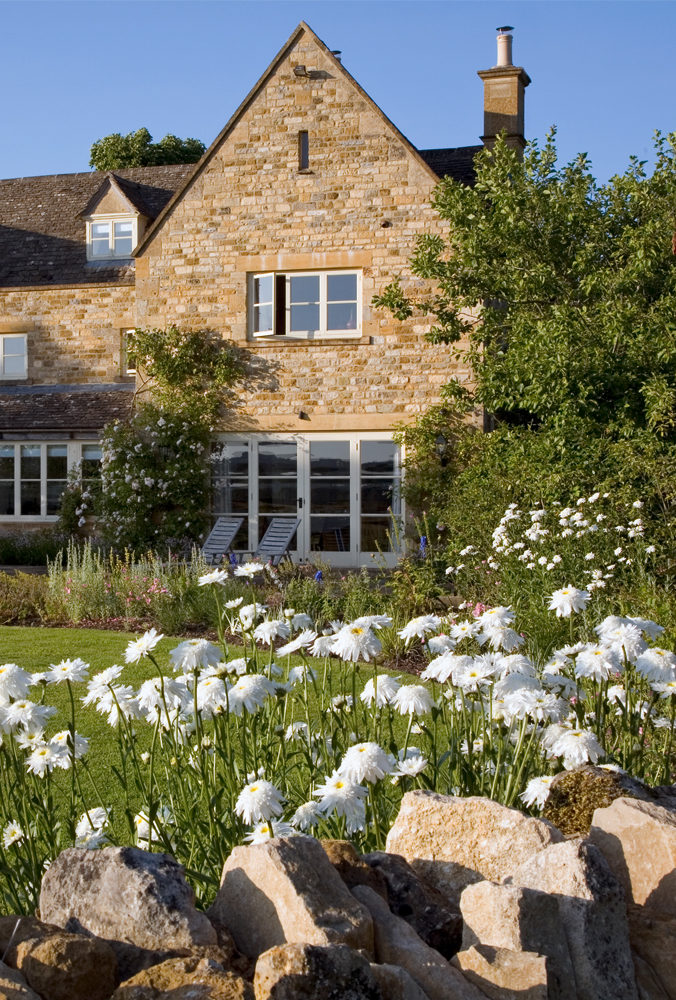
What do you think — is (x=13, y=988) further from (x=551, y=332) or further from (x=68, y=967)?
(x=551, y=332)

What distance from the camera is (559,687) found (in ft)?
13.3

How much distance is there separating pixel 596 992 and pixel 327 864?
64cm

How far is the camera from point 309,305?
19.6 meters

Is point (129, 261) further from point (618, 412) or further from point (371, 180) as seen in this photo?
point (618, 412)

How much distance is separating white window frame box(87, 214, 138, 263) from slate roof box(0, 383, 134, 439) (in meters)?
2.89

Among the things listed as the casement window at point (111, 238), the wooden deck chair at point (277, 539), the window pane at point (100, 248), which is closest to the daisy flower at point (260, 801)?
the wooden deck chair at point (277, 539)

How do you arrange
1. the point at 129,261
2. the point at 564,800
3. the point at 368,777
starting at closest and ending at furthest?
the point at 368,777
the point at 564,800
the point at 129,261

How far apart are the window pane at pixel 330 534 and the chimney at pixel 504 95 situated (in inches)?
295

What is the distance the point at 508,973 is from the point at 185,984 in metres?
0.66

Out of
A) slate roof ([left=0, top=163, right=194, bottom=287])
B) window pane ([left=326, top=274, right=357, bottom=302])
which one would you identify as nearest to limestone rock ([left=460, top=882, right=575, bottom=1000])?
window pane ([left=326, top=274, right=357, bottom=302])

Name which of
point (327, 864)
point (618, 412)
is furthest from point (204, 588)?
point (327, 864)

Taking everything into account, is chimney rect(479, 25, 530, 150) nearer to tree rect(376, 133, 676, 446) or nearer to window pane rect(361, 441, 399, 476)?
tree rect(376, 133, 676, 446)

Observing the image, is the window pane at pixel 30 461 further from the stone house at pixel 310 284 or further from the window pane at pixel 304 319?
the window pane at pixel 304 319

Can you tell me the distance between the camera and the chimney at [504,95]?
2014 cm
